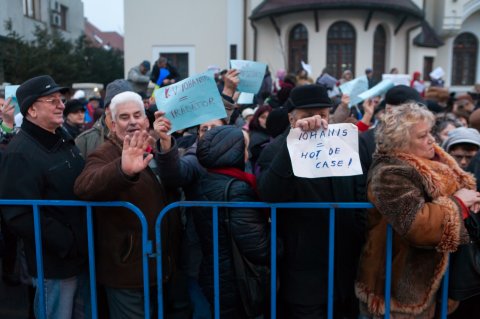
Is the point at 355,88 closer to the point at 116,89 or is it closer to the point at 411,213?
the point at 116,89

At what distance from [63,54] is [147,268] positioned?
19.8 m

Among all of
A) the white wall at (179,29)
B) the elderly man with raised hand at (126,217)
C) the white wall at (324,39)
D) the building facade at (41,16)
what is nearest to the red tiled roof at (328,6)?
the white wall at (324,39)

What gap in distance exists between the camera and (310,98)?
250cm

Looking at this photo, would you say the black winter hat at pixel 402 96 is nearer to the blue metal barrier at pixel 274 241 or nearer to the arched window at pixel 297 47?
the blue metal barrier at pixel 274 241

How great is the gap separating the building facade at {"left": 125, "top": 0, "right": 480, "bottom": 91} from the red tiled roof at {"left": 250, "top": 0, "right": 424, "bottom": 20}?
0.14 feet

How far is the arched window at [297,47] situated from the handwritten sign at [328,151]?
1816 centimetres

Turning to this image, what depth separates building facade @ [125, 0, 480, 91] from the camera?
19.2 metres

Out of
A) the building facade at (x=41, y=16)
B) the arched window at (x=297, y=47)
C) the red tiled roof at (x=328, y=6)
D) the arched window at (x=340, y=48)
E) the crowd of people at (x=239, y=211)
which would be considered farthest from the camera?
the building facade at (x=41, y=16)

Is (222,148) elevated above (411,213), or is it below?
above

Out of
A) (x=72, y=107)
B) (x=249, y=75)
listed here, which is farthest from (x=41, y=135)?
(x=72, y=107)

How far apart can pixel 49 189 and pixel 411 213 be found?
2.04 m

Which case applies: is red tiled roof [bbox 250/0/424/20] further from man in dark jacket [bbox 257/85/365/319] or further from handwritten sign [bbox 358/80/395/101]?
man in dark jacket [bbox 257/85/365/319]

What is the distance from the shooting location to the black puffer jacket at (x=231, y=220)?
2.51 meters

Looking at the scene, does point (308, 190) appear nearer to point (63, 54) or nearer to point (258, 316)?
point (258, 316)
